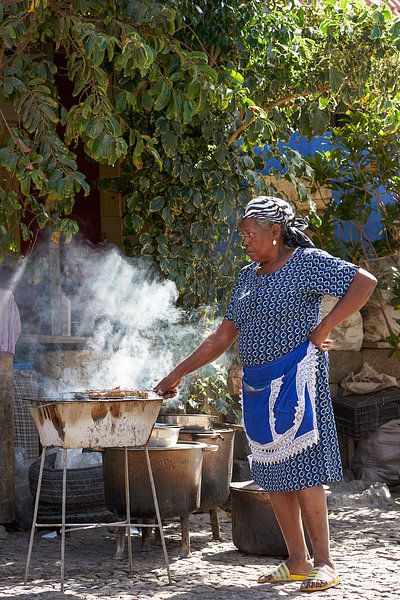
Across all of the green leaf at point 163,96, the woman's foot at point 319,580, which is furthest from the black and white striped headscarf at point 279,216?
the woman's foot at point 319,580

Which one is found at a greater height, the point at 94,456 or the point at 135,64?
the point at 135,64

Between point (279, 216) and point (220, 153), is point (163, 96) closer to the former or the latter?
point (220, 153)

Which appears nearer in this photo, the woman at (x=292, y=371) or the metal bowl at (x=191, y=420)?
the woman at (x=292, y=371)

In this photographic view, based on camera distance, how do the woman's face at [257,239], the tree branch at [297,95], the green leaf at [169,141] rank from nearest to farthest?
the woman's face at [257,239], the green leaf at [169,141], the tree branch at [297,95]

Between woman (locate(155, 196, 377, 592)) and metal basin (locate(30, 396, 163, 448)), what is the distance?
643 millimetres

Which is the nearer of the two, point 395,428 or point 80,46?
point 80,46

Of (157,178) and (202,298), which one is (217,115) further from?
(202,298)

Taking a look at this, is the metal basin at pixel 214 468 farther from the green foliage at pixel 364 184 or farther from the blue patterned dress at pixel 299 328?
the green foliage at pixel 364 184

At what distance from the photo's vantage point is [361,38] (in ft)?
24.1

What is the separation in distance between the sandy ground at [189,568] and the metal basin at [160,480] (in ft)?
1.05

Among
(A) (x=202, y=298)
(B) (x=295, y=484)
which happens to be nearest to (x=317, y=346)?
(B) (x=295, y=484)

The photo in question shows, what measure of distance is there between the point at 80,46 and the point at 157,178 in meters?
1.82

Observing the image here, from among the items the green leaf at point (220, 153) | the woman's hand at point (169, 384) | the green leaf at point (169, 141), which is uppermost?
the green leaf at point (169, 141)

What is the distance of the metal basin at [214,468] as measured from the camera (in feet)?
20.3
